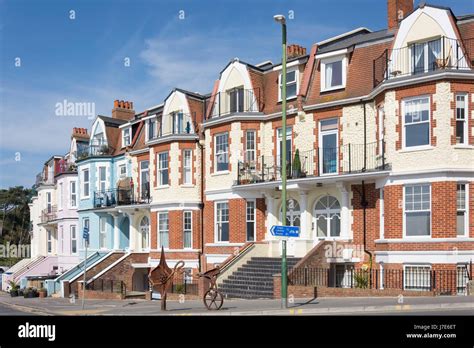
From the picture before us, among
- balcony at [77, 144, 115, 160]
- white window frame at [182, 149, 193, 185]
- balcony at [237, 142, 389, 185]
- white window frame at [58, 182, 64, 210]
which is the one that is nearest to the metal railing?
white window frame at [182, 149, 193, 185]

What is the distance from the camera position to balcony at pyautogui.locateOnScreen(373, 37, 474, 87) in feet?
78.1

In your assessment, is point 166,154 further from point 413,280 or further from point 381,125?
point 413,280

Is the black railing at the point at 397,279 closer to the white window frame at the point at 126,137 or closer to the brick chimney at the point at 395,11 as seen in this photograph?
the brick chimney at the point at 395,11

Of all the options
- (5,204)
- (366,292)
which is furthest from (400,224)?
(5,204)

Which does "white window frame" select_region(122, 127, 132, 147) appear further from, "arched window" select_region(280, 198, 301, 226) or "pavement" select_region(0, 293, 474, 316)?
"pavement" select_region(0, 293, 474, 316)

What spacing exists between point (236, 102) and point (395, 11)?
8.87 meters

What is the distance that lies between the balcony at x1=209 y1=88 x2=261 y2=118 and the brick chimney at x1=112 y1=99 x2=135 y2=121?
15911 millimetres

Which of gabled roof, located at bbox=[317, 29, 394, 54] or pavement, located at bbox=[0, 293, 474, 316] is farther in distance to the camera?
gabled roof, located at bbox=[317, 29, 394, 54]

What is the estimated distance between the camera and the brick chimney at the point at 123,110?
46.8 metres

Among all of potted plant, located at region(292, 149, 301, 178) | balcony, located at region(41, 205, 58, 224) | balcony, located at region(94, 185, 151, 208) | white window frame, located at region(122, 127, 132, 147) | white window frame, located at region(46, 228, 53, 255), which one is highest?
white window frame, located at region(122, 127, 132, 147)

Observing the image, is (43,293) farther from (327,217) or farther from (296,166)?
(327,217)

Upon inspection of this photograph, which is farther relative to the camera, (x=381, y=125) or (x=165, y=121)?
(x=165, y=121)

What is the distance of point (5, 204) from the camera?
8206cm
